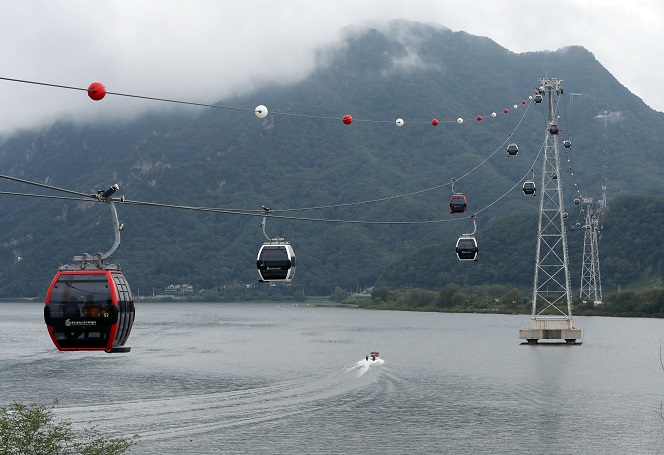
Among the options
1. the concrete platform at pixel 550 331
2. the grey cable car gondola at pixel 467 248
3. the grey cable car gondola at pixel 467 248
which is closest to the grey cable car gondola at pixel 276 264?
the grey cable car gondola at pixel 467 248

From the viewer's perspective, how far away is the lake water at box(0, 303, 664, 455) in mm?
75812

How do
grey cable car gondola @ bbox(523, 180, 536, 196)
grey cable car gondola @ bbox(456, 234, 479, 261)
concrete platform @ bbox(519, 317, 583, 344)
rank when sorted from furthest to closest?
concrete platform @ bbox(519, 317, 583, 344) < grey cable car gondola @ bbox(523, 180, 536, 196) < grey cable car gondola @ bbox(456, 234, 479, 261)

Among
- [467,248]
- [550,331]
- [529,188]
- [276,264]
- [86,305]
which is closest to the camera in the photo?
[86,305]

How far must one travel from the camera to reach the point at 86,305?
1210 inches

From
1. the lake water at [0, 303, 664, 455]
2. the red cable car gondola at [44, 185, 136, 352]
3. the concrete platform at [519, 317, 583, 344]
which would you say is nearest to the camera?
the red cable car gondola at [44, 185, 136, 352]

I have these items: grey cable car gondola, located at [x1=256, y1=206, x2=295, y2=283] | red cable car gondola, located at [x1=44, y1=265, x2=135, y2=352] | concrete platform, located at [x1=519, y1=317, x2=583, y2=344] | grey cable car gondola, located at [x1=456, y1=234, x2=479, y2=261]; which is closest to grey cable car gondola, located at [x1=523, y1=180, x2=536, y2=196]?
grey cable car gondola, located at [x1=456, y1=234, x2=479, y2=261]

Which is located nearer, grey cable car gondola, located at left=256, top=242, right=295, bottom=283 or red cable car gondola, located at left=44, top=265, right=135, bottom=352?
red cable car gondola, located at left=44, top=265, right=135, bottom=352

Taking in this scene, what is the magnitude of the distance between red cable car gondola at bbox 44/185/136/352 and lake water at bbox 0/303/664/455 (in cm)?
4001

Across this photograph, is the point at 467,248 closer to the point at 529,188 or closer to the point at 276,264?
the point at 529,188

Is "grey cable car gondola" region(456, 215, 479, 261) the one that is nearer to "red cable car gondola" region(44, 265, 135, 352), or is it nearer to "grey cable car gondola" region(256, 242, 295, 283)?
"grey cable car gondola" region(256, 242, 295, 283)

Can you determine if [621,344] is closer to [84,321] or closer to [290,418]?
[290,418]

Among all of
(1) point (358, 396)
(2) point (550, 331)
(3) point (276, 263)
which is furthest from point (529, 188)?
(2) point (550, 331)

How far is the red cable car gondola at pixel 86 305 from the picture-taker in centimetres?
3056

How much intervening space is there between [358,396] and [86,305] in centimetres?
7368
